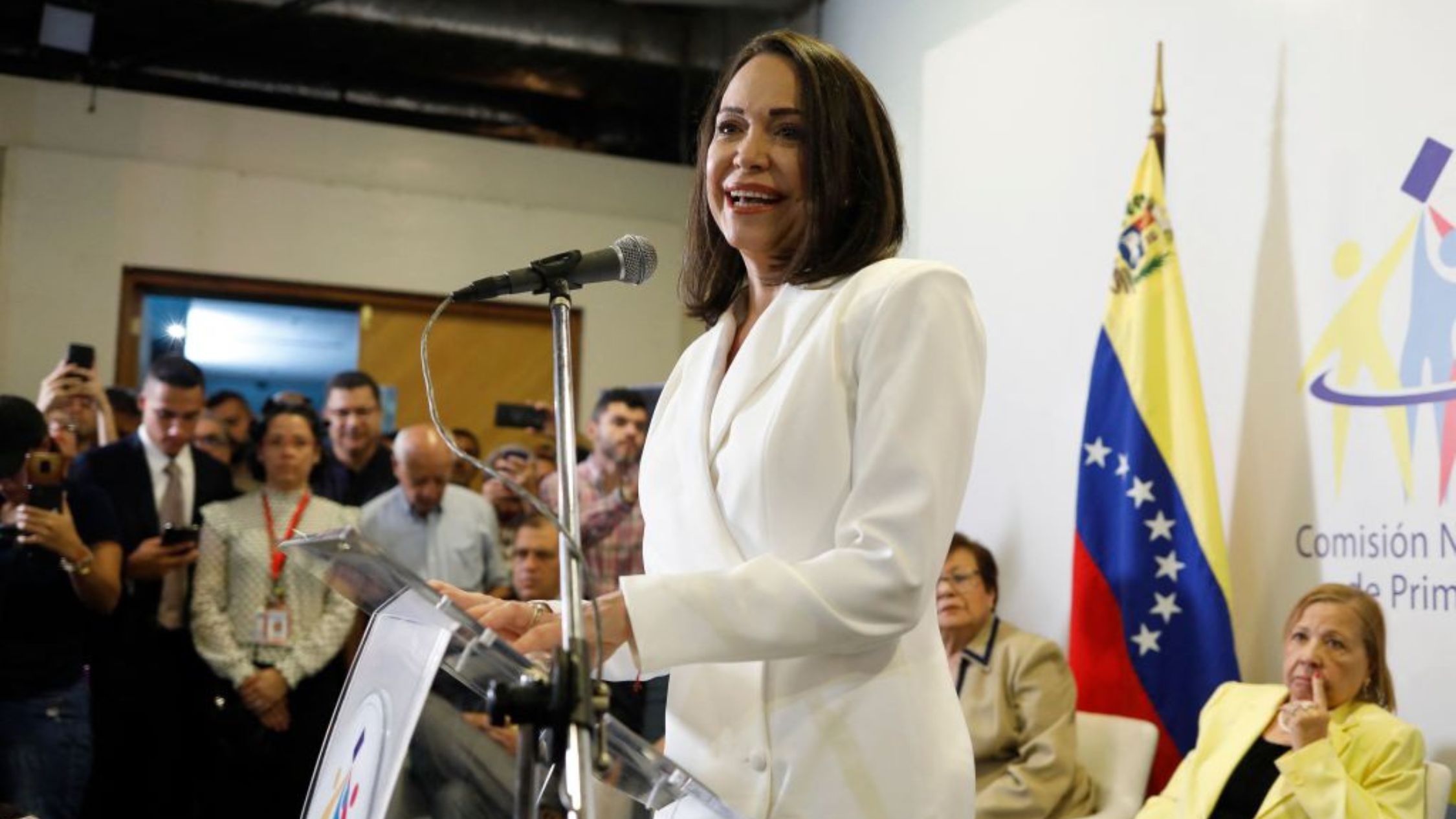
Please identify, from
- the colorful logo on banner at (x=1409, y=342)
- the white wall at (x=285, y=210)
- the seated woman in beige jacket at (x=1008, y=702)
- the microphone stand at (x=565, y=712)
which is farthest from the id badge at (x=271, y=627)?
the microphone stand at (x=565, y=712)

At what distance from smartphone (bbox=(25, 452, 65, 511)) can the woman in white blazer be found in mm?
3288

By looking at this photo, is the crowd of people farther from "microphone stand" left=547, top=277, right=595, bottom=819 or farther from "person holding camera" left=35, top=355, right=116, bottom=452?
"microphone stand" left=547, top=277, right=595, bottom=819

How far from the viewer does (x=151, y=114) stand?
7223mm

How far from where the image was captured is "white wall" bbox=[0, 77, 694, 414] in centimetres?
699

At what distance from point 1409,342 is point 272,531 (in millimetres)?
3344

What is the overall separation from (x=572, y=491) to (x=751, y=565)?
167 millimetres

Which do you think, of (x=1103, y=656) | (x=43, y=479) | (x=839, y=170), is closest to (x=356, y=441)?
(x=43, y=479)

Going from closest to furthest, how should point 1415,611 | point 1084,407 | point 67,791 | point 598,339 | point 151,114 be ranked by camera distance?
point 1415,611 → point 67,791 → point 1084,407 → point 151,114 → point 598,339

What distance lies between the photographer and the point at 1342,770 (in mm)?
3209

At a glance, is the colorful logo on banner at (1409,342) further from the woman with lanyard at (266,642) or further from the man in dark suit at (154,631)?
the man in dark suit at (154,631)

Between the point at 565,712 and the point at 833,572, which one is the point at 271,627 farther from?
the point at 565,712

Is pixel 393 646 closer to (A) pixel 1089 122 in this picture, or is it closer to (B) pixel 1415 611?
(B) pixel 1415 611

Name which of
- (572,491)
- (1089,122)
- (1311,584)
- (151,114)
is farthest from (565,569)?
(151,114)

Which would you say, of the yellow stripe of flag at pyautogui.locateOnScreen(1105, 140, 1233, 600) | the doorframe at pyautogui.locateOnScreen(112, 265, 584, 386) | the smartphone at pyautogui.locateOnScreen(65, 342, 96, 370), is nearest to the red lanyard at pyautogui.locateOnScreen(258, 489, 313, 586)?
the smartphone at pyautogui.locateOnScreen(65, 342, 96, 370)
